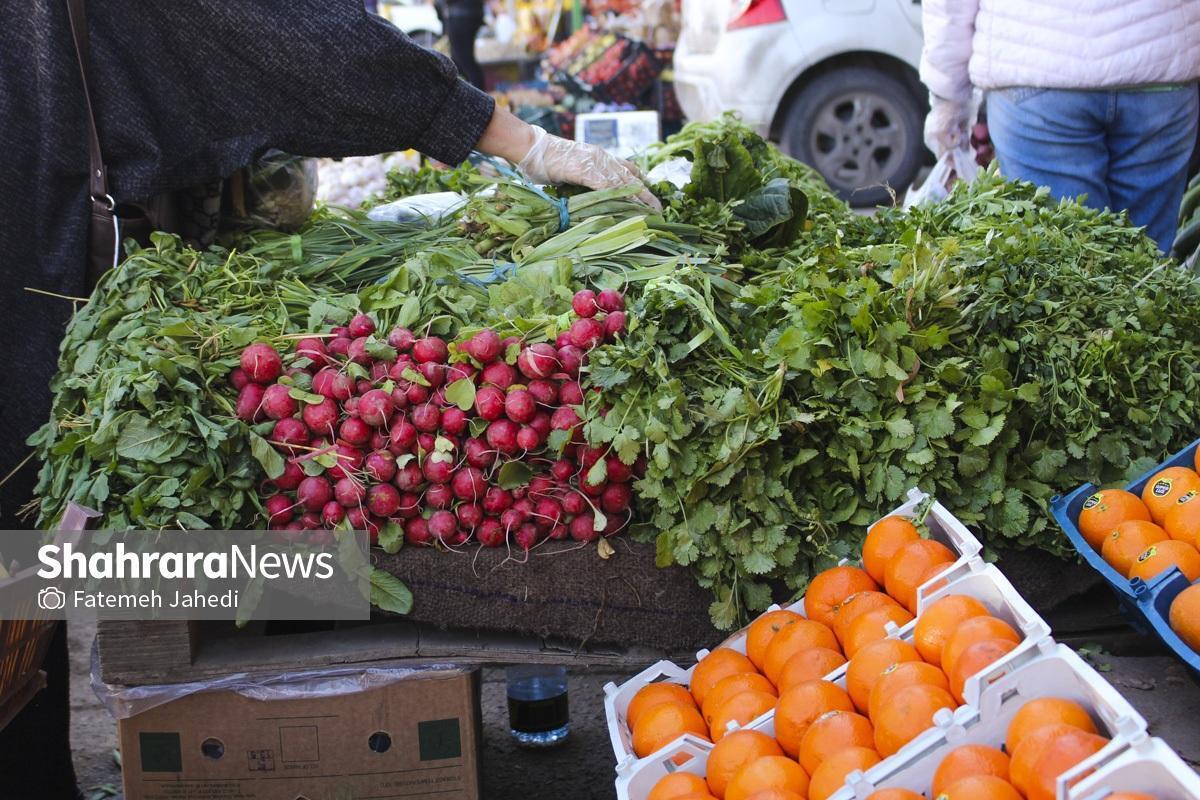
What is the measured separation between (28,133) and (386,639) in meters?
1.30

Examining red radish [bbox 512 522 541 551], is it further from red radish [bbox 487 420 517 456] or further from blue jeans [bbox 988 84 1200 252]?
blue jeans [bbox 988 84 1200 252]

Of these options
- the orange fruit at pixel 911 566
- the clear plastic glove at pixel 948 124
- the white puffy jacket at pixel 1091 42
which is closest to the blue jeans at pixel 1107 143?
the white puffy jacket at pixel 1091 42

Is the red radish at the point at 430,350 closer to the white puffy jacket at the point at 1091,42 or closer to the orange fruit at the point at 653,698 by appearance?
the orange fruit at the point at 653,698

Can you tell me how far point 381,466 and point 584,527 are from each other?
1.26ft

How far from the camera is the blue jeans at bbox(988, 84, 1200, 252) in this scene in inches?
123

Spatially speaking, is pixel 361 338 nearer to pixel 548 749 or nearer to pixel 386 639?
pixel 386 639

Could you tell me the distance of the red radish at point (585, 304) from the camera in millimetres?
2055

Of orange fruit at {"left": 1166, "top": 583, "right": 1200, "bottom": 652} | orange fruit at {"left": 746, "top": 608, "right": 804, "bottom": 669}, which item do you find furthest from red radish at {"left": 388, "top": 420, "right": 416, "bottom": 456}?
orange fruit at {"left": 1166, "top": 583, "right": 1200, "bottom": 652}

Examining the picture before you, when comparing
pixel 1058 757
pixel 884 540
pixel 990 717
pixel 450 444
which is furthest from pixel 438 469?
pixel 1058 757

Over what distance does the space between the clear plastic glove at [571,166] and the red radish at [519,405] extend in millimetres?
886

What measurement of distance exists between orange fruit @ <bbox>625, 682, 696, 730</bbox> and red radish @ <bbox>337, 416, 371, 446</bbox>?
0.67 m

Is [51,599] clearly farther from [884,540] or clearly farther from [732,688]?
[884,540]

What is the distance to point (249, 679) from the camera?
2.06 meters

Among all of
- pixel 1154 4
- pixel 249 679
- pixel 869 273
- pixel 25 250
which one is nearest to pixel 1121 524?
pixel 869 273
